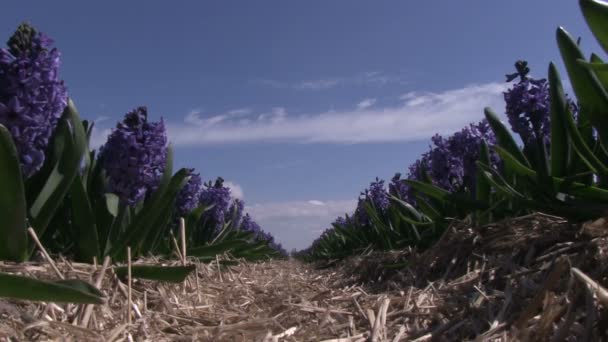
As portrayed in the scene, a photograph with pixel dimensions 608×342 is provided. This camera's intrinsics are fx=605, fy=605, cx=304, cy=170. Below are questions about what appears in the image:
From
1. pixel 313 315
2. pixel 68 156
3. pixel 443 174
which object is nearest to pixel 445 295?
pixel 313 315

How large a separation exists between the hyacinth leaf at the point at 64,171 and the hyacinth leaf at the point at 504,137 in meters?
2.36

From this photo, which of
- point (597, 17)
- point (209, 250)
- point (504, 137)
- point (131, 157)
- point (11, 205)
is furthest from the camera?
point (209, 250)

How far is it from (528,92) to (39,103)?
2741 mm

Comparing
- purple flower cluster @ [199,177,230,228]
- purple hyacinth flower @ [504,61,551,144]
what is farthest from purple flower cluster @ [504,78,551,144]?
purple flower cluster @ [199,177,230,228]

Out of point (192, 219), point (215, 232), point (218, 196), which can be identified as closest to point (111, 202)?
point (192, 219)

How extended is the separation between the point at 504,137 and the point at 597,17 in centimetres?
149

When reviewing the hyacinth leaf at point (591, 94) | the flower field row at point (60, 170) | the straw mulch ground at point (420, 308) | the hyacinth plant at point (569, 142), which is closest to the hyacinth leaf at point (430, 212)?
the hyacinth plant at point (569, 142)

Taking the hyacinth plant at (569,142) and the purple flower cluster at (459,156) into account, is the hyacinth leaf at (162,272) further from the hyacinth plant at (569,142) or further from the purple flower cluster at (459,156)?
the purple flower cluster at (459,156)

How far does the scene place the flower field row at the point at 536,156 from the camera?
8.33ft

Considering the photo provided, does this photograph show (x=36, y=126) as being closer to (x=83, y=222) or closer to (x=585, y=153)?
(x=83, y=222)

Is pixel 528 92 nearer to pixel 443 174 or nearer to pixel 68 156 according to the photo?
pixel 443 174

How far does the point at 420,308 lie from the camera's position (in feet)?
6.85

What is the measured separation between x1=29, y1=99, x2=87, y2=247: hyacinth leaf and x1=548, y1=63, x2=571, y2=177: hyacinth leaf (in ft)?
7.24

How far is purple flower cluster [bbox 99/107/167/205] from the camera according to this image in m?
3.10
